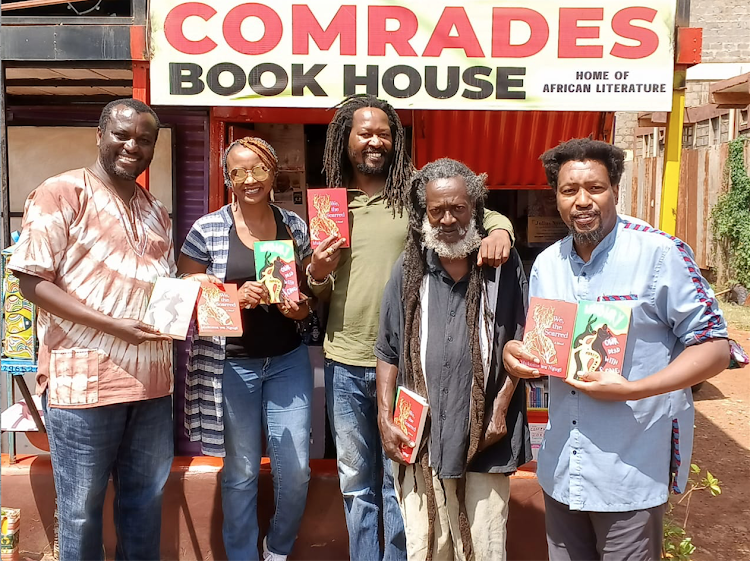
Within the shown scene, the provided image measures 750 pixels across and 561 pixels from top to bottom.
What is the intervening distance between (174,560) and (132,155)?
8.13 feet

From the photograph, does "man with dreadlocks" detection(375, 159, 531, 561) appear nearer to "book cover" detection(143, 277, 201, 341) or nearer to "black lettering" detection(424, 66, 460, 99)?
"book cover" detection(143, 277, 201, 341)

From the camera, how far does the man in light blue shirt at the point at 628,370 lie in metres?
2.12

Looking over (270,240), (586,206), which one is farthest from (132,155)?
(586,206)

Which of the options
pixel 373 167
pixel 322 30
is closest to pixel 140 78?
pixel 322 30

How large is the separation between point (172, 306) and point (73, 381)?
51 centimetres

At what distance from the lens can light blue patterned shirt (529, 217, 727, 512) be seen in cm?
213

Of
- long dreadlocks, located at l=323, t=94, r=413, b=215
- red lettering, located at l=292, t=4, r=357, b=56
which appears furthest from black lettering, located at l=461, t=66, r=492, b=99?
red lettering, located at l=292, t=4, r=357, b=56

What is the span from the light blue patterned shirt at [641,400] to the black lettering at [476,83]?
1505 mm

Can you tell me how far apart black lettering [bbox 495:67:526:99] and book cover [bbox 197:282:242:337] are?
1.76 meters

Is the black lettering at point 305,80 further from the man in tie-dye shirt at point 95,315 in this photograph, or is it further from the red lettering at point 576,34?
the red lettering at point 576,34

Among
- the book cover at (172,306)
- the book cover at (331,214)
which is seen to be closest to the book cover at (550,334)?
the book cover at (331,214)

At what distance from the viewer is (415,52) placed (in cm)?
349

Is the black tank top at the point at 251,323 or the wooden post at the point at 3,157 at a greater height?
the wooden post at the point at 3,157

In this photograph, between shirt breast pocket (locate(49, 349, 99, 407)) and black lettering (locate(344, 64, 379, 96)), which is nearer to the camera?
shirt breast pocket (locate(49, 349, 99, 407))
